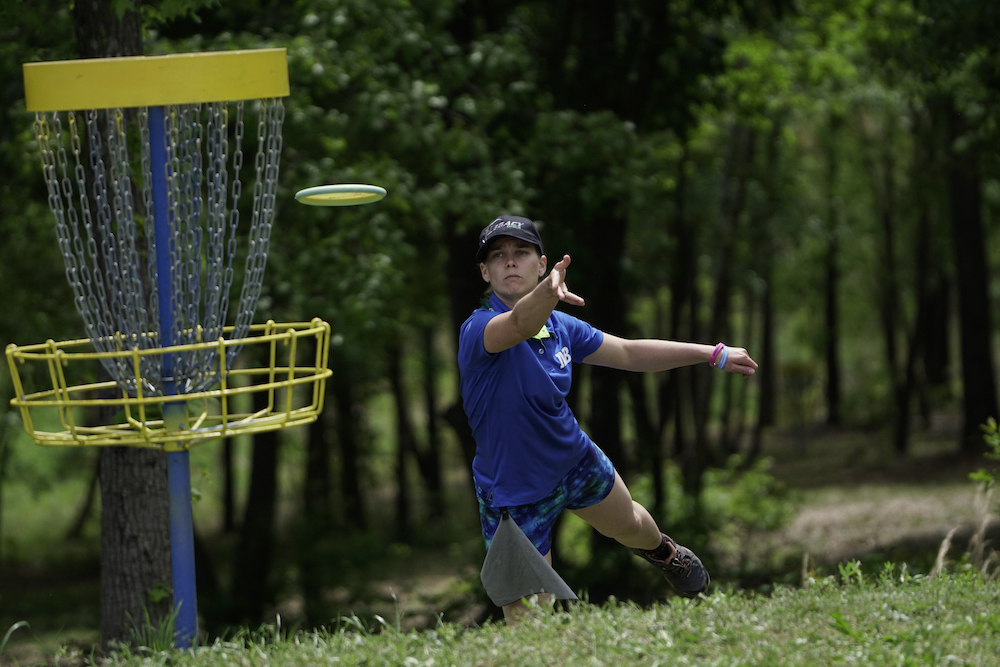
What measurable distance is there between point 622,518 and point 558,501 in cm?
34

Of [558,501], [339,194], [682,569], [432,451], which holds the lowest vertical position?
[432,451]

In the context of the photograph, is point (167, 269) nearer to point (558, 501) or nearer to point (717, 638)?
point (558, 501)

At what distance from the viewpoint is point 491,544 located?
3.81 m

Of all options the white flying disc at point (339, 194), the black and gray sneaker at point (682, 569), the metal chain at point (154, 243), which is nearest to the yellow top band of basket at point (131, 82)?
the metal chain at point (154, 243)

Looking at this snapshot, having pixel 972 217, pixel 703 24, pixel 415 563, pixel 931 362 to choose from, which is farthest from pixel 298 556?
pixel 931 362

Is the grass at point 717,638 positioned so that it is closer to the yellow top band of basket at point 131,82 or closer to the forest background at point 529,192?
the forest background at point 529,192

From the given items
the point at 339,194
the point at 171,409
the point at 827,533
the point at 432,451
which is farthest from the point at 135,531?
the point at 432,451

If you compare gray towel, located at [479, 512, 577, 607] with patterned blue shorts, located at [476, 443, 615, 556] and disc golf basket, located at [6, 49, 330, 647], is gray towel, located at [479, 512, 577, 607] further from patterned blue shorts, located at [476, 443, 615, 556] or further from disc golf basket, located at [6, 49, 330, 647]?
disc golf basket, located at [6, 49, 330, 647]

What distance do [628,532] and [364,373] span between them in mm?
13574

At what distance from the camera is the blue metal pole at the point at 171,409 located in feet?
12.2

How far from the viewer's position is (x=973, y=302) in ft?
48.8

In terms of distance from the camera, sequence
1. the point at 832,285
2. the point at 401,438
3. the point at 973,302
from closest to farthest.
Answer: the point at 973,302
the point at 401,438
the point at 832,285

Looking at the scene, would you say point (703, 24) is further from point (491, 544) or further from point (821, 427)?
point (821, 427)

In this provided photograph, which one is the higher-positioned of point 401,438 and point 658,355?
point 658,355
